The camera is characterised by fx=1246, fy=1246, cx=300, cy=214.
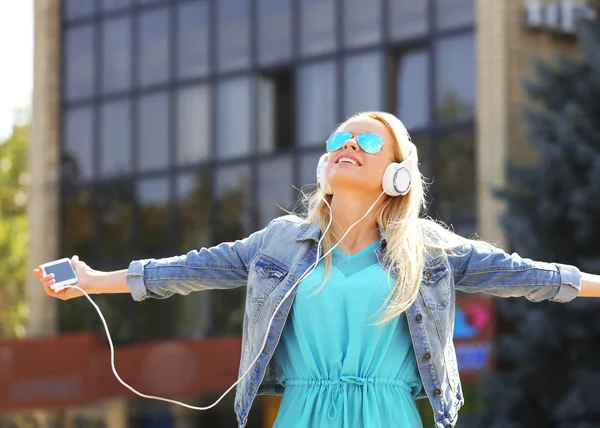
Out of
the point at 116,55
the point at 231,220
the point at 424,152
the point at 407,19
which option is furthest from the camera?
the point at 116,55

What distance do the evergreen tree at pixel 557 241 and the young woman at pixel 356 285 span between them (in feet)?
38.6

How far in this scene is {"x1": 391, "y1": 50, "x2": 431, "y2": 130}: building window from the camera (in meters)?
21.4

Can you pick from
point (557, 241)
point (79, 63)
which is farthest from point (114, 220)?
point (557, 241)

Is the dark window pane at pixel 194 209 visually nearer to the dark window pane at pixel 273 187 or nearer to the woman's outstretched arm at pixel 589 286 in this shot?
the dark window pane at pixel 273 187

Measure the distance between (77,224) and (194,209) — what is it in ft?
13.1

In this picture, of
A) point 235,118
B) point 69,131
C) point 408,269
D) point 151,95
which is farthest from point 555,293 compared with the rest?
point 69,131

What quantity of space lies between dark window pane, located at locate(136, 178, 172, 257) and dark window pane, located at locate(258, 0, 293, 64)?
3841 millimetres

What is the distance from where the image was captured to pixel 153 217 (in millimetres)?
26562

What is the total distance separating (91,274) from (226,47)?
835 inches

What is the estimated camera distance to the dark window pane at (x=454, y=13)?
20859 millimetres

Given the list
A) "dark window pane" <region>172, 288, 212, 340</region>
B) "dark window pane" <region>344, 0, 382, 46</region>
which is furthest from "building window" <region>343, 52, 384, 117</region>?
"dark window pane" <region>172, 288, 212, 340</region>

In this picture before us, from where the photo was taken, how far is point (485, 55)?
804 inches

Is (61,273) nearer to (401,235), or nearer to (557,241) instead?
(401,235)

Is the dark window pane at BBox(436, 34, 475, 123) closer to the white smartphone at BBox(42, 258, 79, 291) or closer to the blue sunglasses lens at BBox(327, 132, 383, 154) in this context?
the blue sunglasses lens at BBox(327, 132, 383, 154)
